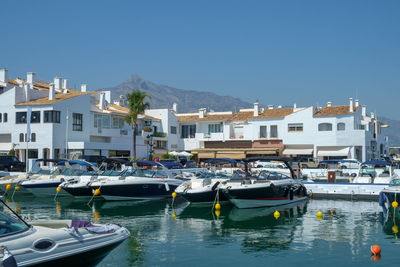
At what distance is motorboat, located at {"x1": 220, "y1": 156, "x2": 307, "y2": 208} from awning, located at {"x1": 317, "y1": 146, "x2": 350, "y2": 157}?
103ft

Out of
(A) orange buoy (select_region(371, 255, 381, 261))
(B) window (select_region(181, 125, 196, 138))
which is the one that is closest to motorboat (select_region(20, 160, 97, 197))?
(A) orange buoy (select_region(371, 255, 381, 261))

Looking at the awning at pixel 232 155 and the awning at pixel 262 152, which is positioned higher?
the awning at pixel 262 152

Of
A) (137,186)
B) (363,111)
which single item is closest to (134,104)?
(137,186)

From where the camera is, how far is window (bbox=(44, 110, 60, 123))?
2067 inches

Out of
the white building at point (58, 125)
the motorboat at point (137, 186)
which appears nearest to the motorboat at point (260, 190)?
the motorboat at point (137, 186)

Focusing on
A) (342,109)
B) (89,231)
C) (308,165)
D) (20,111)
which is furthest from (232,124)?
(89,231)

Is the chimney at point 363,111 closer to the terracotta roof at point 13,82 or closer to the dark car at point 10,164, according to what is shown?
the dark car at point 10,164

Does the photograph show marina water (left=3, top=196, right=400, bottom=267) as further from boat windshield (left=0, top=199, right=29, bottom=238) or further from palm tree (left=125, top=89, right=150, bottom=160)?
palm tree (left=125, top=89, right=150, bottom=160)

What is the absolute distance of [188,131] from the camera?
237ft

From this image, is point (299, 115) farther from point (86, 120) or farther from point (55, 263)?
point (55, 263)

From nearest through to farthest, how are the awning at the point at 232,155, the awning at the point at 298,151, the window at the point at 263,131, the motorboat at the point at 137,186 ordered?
1. the motorboat at the point at 137,186
2. the awning at the point at 298,151
3. the awning at the point at 232,155
4. the window at the point at 263,131

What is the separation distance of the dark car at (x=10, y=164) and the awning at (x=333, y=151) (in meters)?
35.6

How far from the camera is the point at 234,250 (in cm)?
1582

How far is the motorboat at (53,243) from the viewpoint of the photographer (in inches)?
365
